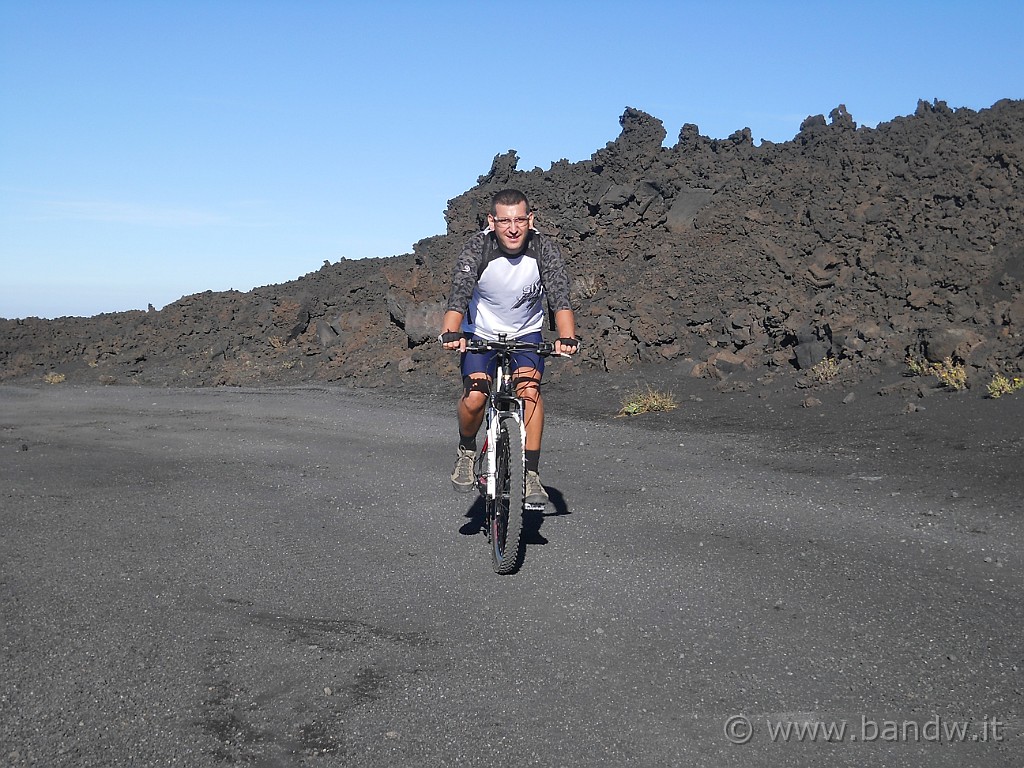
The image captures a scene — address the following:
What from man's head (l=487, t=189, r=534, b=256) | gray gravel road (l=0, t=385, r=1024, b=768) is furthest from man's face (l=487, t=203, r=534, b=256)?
gray gravel road (l=0, t=385, r=1024, b=768)

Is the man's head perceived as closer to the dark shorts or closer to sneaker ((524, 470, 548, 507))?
the dark shorts

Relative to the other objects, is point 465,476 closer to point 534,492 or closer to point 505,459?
point 534,492

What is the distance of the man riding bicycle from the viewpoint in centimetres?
571

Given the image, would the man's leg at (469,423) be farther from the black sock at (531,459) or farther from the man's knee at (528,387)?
the black sock at (531,459)

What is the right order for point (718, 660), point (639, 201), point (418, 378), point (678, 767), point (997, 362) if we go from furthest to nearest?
point (639, 201), point (418, 378), point (997, 362), point (718, 660), point (678, 767)

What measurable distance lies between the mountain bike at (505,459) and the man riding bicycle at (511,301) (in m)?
0.14

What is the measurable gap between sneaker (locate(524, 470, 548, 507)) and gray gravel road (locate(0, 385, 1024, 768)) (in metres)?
0.36

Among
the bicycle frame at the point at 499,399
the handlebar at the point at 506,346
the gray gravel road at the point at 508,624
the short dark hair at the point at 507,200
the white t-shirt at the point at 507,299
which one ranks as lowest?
the gray gravel road at the point at 508,624

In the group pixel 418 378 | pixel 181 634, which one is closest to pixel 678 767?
pixel 181 634

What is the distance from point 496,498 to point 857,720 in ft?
8.19

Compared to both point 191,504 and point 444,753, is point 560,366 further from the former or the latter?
point 444,753

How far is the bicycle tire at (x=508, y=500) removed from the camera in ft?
17.0

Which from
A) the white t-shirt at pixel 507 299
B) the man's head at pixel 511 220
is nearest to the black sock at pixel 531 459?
the white t-shirt at pixel 507 299

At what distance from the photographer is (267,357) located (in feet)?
88.0
